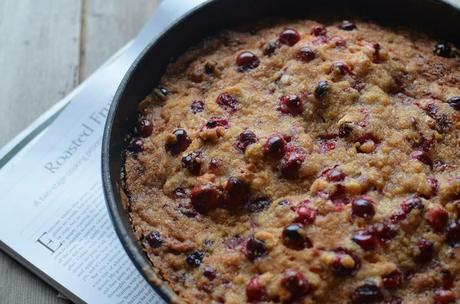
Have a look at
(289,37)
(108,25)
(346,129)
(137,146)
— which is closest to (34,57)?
(108,25)

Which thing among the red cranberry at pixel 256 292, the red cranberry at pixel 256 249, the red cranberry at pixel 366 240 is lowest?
the red cranberry at pixel 256 292

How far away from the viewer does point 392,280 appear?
1.84m

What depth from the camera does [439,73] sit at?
227 cm

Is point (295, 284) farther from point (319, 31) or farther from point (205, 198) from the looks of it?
point (319, 31)

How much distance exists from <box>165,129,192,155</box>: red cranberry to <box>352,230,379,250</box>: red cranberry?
0.66 metres

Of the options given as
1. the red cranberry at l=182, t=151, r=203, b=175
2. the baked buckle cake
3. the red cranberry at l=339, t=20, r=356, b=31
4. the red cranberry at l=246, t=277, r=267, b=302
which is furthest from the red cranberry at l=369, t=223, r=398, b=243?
the red cranberry at l=339, t=20, r=356, b=31

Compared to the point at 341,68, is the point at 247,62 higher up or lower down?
lower down

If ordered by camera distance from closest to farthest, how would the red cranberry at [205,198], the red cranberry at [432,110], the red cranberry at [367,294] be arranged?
the red cranberry at [367,294], the red cranberry at [205,198], the red cranberry at [432,110]

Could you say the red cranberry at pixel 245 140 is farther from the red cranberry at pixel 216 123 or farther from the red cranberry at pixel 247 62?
the red cranberry at pixel 247 62

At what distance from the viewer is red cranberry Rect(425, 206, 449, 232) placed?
1.91 m

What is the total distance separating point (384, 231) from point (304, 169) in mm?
324

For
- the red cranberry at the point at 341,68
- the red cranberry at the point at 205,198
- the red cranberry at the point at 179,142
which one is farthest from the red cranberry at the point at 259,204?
the red cranberry at the point at 341,68

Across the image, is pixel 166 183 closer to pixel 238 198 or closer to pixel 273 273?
pixel 238 198

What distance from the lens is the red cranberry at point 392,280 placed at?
1836 millimetres
